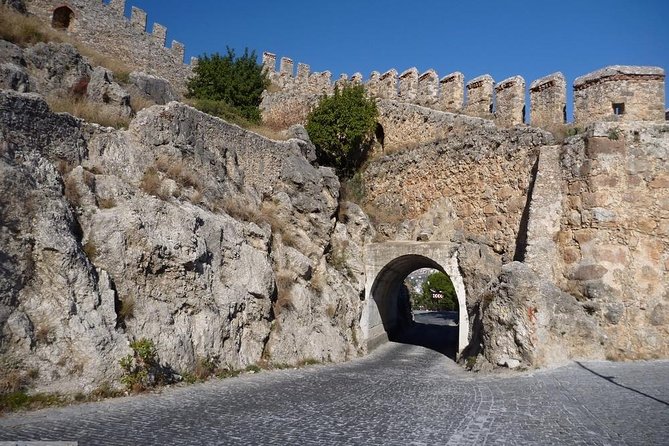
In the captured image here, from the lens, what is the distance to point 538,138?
15594 mm

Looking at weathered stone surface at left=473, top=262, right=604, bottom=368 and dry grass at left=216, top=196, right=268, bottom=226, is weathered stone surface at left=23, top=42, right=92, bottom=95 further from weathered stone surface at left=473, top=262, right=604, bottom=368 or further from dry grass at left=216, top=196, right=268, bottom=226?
weathered stone surface at left=473, top=262, right=604, bottom=368

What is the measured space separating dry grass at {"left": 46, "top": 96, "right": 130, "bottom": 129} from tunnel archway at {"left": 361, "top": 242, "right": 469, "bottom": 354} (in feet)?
32.2

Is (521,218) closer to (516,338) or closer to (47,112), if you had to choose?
(516,338)

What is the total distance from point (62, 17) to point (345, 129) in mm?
13792

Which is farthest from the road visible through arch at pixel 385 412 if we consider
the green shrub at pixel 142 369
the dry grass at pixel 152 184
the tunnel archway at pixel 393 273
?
the dry grass at pixel 152 184

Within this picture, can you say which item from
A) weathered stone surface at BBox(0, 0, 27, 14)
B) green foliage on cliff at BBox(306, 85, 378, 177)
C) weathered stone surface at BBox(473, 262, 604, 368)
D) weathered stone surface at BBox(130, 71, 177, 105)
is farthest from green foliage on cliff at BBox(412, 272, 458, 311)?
weathered stone surface at BBox(0, 0, 27, 14)

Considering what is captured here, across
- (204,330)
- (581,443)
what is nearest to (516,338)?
(581,443)

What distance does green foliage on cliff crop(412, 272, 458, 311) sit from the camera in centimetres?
5006

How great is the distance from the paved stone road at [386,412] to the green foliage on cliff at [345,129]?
13.0 m

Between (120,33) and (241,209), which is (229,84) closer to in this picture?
(120,33)

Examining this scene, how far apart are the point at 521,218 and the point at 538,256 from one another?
1.92m

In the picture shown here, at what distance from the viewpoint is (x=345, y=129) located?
888 inches

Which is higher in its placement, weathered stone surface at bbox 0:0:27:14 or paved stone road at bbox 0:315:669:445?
weathered stone surface at bbox 0:0:27:14

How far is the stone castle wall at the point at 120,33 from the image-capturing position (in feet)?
72.0
